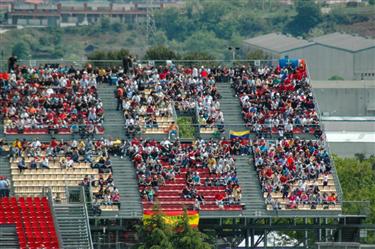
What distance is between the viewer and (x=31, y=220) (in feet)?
252

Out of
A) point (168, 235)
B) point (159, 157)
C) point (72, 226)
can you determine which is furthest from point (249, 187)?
point (72, 226)

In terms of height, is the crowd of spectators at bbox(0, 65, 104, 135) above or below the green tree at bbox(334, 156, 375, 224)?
above

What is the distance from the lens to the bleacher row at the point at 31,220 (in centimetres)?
7512

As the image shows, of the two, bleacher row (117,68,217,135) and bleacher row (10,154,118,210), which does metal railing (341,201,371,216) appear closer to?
bleacher row (117,68,217,135)

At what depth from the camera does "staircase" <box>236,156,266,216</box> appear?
80300mm

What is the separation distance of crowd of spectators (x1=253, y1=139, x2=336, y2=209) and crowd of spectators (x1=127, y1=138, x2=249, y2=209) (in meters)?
1.04

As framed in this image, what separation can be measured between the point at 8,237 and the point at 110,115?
36.5 feet

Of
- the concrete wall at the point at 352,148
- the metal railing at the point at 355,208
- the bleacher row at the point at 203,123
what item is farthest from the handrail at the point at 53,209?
the concrete wall at the point at 352,148

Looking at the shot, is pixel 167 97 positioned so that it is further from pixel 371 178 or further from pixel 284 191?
pixel 371 178

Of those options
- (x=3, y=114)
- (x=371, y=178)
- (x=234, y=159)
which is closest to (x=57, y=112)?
(x=3, y=114)

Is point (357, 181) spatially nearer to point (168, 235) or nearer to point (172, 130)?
point (172, 130)

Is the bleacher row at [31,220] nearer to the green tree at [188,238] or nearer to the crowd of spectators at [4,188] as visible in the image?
the crowd of spectators at [4,188]

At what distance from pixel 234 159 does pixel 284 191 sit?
9.86 ft

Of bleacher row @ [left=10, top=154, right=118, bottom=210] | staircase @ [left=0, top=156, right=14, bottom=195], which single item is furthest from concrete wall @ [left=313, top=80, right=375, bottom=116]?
staircase @ [left=0, top=156, right=14, bottom=195]
